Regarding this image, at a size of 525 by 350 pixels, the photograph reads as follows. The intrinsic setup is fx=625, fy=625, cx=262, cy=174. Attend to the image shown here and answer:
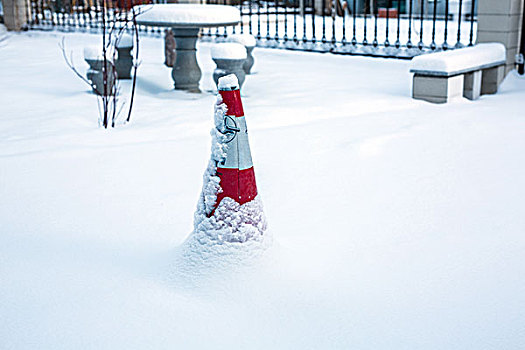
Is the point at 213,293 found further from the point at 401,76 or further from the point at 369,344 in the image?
the point at 401,76

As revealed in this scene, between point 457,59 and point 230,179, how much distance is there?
11.3 ft

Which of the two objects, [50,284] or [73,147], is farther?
[73,147]

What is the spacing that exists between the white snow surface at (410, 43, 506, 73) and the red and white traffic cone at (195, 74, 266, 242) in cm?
318

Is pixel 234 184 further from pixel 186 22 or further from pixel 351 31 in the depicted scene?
pixel 351 31

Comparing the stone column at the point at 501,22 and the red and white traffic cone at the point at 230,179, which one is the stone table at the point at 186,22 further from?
the red and white traffic cone at the point at 230,179

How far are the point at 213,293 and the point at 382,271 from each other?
66 cm

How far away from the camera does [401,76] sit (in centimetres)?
653

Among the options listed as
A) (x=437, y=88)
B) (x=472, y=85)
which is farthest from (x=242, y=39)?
(x=472, y=85)

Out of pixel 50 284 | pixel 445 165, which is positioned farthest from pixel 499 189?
pixel 50 284

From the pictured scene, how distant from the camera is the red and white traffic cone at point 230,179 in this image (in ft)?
7.32

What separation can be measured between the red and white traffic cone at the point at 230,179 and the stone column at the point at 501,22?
14.3ft

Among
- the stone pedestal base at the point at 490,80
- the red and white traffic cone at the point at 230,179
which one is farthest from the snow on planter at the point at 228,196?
the stone pedestal base at the point at 490,80

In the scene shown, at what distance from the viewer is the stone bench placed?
5035mm

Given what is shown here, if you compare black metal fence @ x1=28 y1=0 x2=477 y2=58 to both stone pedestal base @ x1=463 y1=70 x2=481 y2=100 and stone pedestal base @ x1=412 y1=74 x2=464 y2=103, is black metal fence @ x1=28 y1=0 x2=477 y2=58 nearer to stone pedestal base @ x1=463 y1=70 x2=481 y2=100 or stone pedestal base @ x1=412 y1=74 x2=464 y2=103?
stone pedestal base @ x1=463 y1=70 x2=481 y2=100
